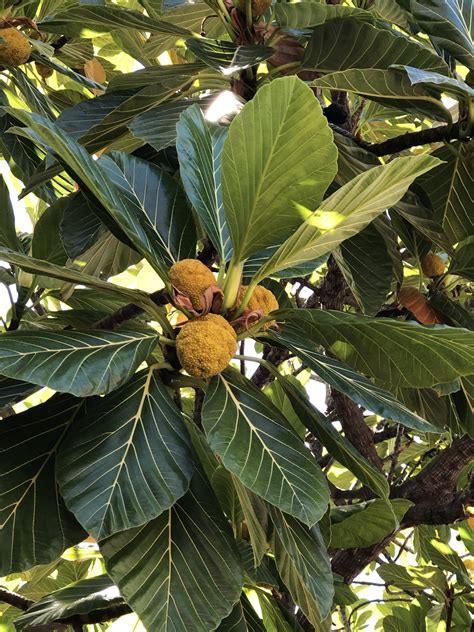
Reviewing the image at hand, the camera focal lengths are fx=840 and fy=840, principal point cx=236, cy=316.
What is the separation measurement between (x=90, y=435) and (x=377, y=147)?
26.8 inches

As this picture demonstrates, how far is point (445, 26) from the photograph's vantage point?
1.08m

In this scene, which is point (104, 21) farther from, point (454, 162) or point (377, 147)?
point (454, 162)

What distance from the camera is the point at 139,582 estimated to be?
2.82 feet

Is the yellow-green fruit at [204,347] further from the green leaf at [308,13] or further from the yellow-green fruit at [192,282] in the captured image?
the green leaf at [308,13]

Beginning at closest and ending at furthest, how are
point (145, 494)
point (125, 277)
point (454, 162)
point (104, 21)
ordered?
point (145, 494)
point (104, 21)
point (454, 162)
point (125, 277)

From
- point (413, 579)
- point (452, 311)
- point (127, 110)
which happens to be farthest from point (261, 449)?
point (413, 579)

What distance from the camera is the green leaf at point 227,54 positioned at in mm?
1084

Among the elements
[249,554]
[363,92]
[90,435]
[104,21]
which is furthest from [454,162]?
[90,435]

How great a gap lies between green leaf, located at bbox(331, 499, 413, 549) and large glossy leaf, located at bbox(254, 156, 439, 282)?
544 millimetres

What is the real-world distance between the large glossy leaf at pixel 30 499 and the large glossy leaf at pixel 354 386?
285mm

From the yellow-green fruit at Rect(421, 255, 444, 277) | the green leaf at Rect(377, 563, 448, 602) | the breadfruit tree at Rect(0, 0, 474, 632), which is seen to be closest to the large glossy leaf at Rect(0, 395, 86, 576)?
the breadfruit tree at Rect(0, 0, 474, 632)

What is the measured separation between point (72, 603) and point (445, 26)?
2.95ft

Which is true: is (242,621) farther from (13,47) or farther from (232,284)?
(13,47)

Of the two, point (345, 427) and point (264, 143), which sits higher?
point (264, 143)
